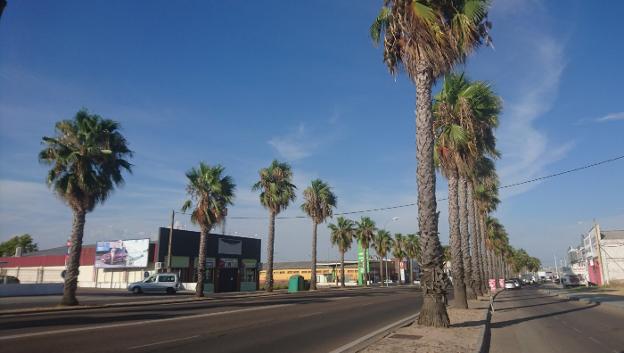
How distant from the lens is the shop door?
52.3m

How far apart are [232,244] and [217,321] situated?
4019 cm

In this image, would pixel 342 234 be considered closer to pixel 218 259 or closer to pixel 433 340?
pixel 218 259

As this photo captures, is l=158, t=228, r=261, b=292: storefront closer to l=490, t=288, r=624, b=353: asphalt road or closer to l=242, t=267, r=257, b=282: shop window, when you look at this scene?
l=242, t=267, r=257, b=282: shop window

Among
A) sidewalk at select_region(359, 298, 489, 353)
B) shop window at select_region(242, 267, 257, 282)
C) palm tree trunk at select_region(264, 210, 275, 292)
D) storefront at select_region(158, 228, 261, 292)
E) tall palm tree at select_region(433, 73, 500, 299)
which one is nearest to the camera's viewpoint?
sidewalk at select_region(359, 298, 489, 353)

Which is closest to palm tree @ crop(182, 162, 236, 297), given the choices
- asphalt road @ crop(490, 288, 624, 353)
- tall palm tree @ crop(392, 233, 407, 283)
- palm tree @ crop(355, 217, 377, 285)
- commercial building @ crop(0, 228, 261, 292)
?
commercial building @ crop(0, 228, 261, 292)

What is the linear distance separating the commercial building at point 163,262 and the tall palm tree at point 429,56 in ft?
122

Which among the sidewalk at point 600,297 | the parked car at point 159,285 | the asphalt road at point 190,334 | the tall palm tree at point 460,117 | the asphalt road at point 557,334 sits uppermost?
the tall palm tree at point 460,117

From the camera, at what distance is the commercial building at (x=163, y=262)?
50.6m

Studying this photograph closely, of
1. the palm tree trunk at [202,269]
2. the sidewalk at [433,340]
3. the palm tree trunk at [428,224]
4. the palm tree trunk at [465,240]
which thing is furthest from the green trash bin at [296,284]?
the palm tree trunk at [428,224]

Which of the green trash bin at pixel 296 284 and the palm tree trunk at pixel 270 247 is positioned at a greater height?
the palm tree trunk at pixel 270 247

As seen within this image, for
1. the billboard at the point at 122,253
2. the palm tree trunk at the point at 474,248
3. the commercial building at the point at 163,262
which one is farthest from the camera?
the billboard at the point at 122,253

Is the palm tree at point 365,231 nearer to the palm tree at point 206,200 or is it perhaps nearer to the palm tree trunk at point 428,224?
the palm tree at point 206,200

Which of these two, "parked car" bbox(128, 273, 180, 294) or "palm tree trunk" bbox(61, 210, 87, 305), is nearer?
"palm tree trunk" bbox(61, 210, 87, 305)

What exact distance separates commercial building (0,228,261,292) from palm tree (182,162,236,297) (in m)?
11.3
